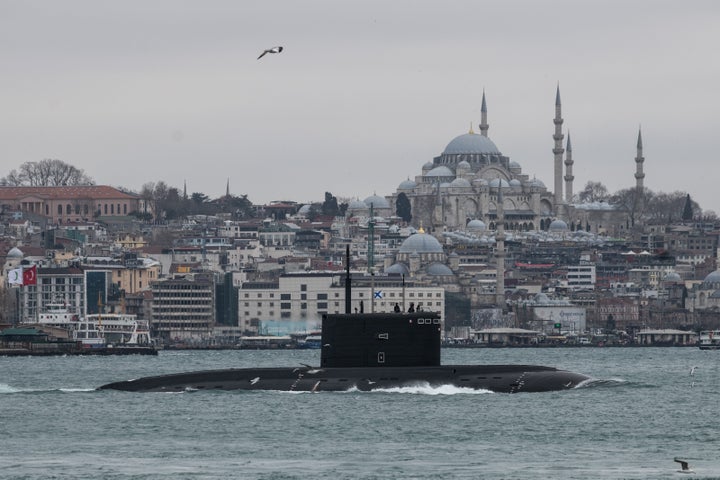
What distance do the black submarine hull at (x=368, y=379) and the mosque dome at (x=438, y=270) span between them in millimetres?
116141

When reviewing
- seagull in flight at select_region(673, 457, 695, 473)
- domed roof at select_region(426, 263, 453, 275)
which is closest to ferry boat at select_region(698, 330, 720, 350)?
domed roof at select_region(426, 263, 453, 275)

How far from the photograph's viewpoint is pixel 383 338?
147 ft

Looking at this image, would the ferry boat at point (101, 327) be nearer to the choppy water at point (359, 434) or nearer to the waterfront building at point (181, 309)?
the waterfront building at point (181, 309)

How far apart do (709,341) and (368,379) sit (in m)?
85.9

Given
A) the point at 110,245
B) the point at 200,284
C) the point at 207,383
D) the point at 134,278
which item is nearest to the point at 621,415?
the point at 207,383

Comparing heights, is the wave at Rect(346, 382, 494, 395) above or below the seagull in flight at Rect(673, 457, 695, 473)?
above

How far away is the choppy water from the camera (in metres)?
35.0

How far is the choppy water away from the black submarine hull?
247mm

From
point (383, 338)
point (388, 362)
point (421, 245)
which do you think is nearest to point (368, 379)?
point (388, 362)

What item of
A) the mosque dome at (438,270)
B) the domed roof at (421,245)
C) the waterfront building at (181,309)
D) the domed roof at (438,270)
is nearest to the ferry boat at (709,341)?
the mosque dome at (438,270)

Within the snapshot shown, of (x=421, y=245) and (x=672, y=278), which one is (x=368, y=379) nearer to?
(x=672, y=278)

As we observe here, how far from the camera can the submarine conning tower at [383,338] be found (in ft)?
146

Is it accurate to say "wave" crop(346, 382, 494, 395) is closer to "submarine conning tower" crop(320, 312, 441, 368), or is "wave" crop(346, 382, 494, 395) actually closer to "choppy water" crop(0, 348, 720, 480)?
"choppy water" crop(0, 348, 720, 480)

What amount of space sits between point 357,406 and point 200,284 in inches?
3772
